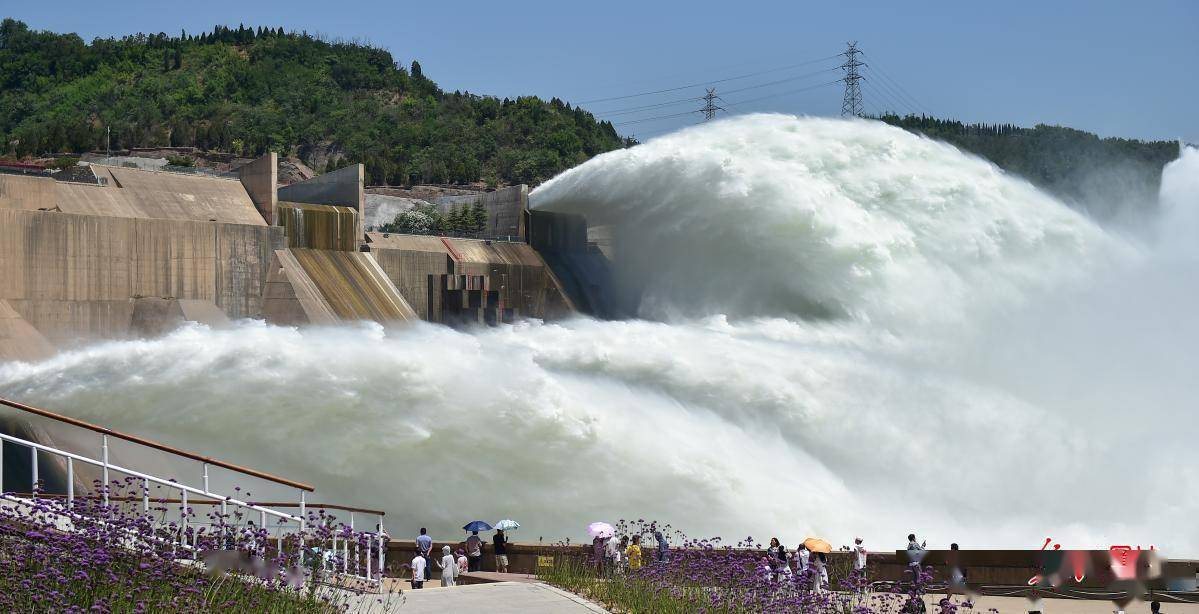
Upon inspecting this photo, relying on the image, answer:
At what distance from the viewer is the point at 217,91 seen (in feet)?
519

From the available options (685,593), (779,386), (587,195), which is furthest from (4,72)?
(685,593)

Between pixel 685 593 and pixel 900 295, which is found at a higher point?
pixel 900 295

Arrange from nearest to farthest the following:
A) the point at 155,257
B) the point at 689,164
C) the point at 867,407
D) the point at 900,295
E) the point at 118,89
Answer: the point at 867,407 < the point at 155,257 < the point at 900,295 < the point at 689,164 < the point at 118,89

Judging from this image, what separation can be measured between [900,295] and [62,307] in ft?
99.8

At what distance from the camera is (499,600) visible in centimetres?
1235

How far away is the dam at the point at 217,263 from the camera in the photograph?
3369cm

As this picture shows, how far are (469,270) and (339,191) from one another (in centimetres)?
642

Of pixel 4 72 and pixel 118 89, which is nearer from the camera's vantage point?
pixel 118 89

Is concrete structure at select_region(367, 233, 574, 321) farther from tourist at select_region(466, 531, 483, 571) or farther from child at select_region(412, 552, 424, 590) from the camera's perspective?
child at select_region(412, 552, 424, 590)

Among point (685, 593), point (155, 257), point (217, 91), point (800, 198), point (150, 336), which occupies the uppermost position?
point (217, 91)

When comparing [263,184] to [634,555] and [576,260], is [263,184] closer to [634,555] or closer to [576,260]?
[576,260]

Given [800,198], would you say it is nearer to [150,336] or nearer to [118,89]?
[150,336]

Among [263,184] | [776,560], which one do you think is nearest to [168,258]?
[263,184]

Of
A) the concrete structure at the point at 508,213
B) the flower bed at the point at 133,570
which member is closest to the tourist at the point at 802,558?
the flower bed at the point at 133,570
